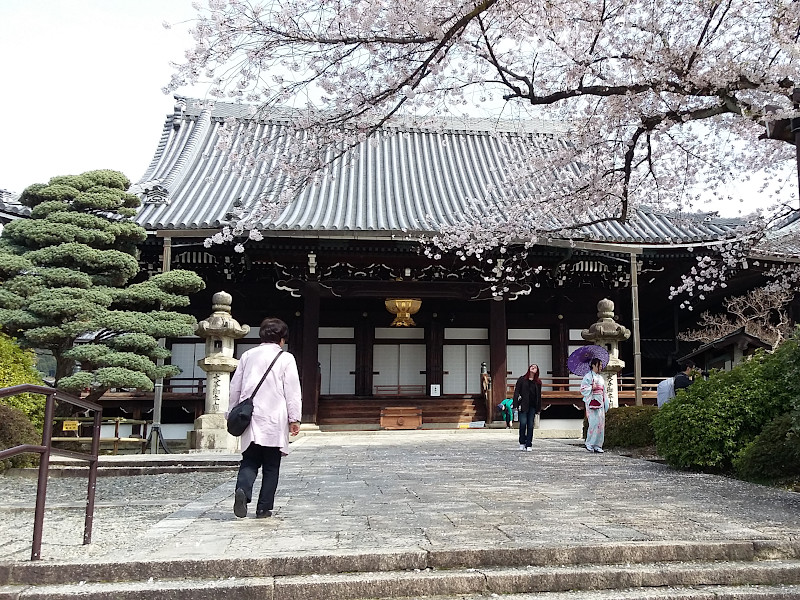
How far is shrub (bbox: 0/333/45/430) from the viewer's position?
29.2 feet

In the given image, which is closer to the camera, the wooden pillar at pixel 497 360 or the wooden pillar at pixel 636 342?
the wooden pillar at pixel 636 342

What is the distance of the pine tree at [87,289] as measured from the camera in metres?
10.9

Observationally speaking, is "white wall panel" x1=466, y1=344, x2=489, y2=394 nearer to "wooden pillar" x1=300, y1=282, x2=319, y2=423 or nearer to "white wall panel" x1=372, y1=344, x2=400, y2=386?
"white wall panel" x1=372, y1=344, x2=400, y2=386

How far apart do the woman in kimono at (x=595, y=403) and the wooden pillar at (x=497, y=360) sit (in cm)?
596

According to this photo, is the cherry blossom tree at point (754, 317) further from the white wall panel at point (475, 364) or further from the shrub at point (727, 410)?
the shrub at point (727, 410)

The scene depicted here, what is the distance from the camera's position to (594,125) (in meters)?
8.45

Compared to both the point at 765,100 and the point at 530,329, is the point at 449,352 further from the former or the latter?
the point at 765,100

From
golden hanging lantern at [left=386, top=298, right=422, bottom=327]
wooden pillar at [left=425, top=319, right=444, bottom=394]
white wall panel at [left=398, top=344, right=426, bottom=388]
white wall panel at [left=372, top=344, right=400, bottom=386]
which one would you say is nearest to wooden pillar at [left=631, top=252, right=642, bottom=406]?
golden hanging lantern at [left=386, top=298, right=422, bottom=327]

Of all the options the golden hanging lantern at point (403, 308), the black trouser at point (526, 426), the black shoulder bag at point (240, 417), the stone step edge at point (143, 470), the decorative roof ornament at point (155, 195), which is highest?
the decorative roof ornament at point (155, 195)

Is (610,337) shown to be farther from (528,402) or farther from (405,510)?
(405,510)

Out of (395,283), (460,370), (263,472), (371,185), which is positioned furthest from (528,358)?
(263,472)

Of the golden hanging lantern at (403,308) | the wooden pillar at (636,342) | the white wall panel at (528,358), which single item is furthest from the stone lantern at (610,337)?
the golden hanging lantern at (403,308)

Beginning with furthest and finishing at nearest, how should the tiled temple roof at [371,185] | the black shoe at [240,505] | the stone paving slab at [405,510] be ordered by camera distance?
the tiled temple roof at [371,185] < the black shoe at [240,505] < the stone paving slab at [405,510]

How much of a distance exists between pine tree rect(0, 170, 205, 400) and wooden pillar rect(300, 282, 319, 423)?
366 cm
